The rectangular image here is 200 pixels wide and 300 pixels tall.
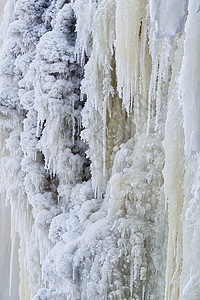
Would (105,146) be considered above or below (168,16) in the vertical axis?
below

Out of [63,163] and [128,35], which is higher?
[128,35]

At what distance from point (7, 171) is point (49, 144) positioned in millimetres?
582

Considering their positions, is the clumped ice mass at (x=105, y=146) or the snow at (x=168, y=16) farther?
the clumped ice mass at (x=105, y=146)

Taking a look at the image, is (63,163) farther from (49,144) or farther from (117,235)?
(117,235)

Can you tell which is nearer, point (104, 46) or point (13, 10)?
point (104, 46)

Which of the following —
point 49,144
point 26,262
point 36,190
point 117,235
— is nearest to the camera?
point 117,235

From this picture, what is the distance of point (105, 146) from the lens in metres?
2.39

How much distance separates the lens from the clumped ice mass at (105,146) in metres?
1.19

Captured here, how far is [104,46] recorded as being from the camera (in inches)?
87.2

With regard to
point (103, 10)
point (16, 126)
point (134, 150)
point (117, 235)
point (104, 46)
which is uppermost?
point (103, 10)

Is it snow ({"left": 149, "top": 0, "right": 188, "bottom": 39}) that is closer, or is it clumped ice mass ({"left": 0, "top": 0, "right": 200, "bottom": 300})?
snow ({"left": 149, "top": 0, "right": 188, "bottom": 39})

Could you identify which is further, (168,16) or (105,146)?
(105,146)

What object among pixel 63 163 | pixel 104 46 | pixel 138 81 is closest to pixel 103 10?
pixel 104 46

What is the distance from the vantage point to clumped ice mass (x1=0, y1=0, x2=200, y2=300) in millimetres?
1186
